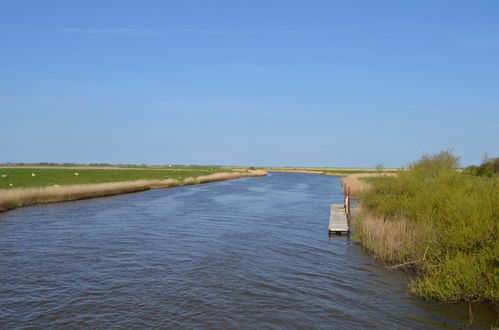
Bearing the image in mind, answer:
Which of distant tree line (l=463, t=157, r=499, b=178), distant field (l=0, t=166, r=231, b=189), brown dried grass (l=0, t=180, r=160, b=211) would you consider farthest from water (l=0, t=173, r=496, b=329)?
distant tree line (l=463, t=157, r=499, b=178)

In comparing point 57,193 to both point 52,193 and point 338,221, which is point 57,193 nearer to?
point 52,193

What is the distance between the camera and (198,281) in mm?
12734

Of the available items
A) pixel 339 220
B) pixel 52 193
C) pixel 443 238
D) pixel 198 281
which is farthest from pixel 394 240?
pixel 52 193

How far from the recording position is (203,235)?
21.0m

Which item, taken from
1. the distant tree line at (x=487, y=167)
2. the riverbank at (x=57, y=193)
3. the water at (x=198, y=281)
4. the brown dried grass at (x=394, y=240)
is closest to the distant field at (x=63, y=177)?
the riverbank at (x=57, y=193)

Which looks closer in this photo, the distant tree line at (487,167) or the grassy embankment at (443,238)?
the grassy embankment at (443,238)

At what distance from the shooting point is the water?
9688mm

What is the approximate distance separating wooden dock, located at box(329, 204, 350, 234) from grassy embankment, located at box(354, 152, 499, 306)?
1.07 metres

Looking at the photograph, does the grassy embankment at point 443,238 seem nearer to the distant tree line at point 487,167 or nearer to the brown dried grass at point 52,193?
the brown dried grass at point 52,193

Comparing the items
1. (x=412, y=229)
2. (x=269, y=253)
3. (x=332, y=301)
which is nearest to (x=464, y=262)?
(x=332, y=301)

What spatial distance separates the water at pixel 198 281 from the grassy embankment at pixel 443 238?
0.58 metres

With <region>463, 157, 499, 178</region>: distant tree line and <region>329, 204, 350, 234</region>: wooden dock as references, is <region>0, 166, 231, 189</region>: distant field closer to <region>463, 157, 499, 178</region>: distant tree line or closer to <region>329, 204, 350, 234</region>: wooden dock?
<region>329, 204, 350, 234</region>: wooden dock

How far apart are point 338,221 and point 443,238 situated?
1158cm

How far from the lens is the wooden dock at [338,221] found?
21.3 meters
